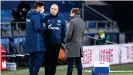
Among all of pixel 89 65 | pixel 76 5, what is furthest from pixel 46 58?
pixel 76 5

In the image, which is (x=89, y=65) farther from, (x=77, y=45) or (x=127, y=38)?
(x=127, y=38)

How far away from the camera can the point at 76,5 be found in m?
24.2

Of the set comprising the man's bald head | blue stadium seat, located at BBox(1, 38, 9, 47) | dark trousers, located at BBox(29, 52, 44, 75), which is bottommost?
blue stadium seat, located at BBox(1, 38, 9, 47)

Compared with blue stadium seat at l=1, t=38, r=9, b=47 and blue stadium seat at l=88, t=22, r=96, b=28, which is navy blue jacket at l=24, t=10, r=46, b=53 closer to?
blue stadium seat at l=1, t=38, r=9, b=47

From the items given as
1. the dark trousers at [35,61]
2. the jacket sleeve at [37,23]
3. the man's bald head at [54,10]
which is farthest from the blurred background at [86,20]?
the jacket sleeve at [37,23]

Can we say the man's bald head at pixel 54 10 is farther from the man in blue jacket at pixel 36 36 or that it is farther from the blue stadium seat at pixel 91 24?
the blue stadium seat at pixel 91 24

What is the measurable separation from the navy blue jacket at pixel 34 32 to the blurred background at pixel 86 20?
6498mm

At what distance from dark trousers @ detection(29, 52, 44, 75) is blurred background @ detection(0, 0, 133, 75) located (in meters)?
6.39

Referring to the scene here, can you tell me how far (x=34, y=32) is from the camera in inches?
472

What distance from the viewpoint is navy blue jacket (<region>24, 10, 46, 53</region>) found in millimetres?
11969

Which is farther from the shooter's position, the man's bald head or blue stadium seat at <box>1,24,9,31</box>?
blue stadium seat at <box>1,24,9,31</box>

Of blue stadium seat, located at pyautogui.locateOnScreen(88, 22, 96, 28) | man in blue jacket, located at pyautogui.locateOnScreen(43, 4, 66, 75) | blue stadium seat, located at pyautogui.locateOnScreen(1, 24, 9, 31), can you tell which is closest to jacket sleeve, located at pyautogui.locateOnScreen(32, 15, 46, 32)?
man in blue jacket, located at pyautogui.locateOnScreen(43, 4, 66, 75)

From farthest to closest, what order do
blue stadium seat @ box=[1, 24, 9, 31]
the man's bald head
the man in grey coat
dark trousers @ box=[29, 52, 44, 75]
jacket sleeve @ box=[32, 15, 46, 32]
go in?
blue stadium seat @ box=[1, 24, 9, 31] < the man in grey coat < the man's bald head < dark trousers @ box=[29, 52, 44, 75] < jacket sleeve @ box=[32, 15, 46, 32]

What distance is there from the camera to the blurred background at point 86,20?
1966cm
